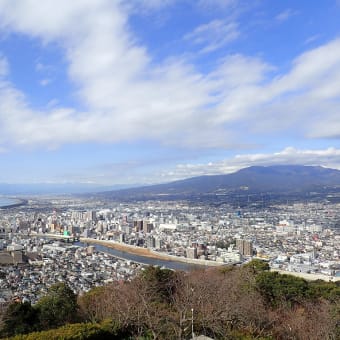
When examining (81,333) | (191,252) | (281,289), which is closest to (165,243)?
(191,252)

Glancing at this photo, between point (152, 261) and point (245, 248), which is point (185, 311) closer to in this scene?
point (152, 261)

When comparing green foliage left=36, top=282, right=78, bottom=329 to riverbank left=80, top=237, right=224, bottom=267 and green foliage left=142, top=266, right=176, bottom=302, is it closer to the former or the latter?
green foliage left=142, top=266, right=176, bottom=302

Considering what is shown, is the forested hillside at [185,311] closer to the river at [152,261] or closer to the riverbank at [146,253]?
the river at [152,261]

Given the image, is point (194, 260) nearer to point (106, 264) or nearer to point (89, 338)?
point (106, 264)

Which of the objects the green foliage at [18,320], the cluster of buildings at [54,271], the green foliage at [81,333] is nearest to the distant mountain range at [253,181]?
the cluster of buildings at [54,271]

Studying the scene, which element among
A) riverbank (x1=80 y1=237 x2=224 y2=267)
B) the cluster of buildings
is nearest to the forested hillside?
the cluster of buildings

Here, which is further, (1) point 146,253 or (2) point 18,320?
(1) point 146,253

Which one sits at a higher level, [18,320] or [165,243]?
[18,320]

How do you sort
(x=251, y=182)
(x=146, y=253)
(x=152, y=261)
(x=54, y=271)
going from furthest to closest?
1. (x=251, y=182)
2. (x=146, y=253)
3. (x=152, y=261)
4. (x=54, y=271)
